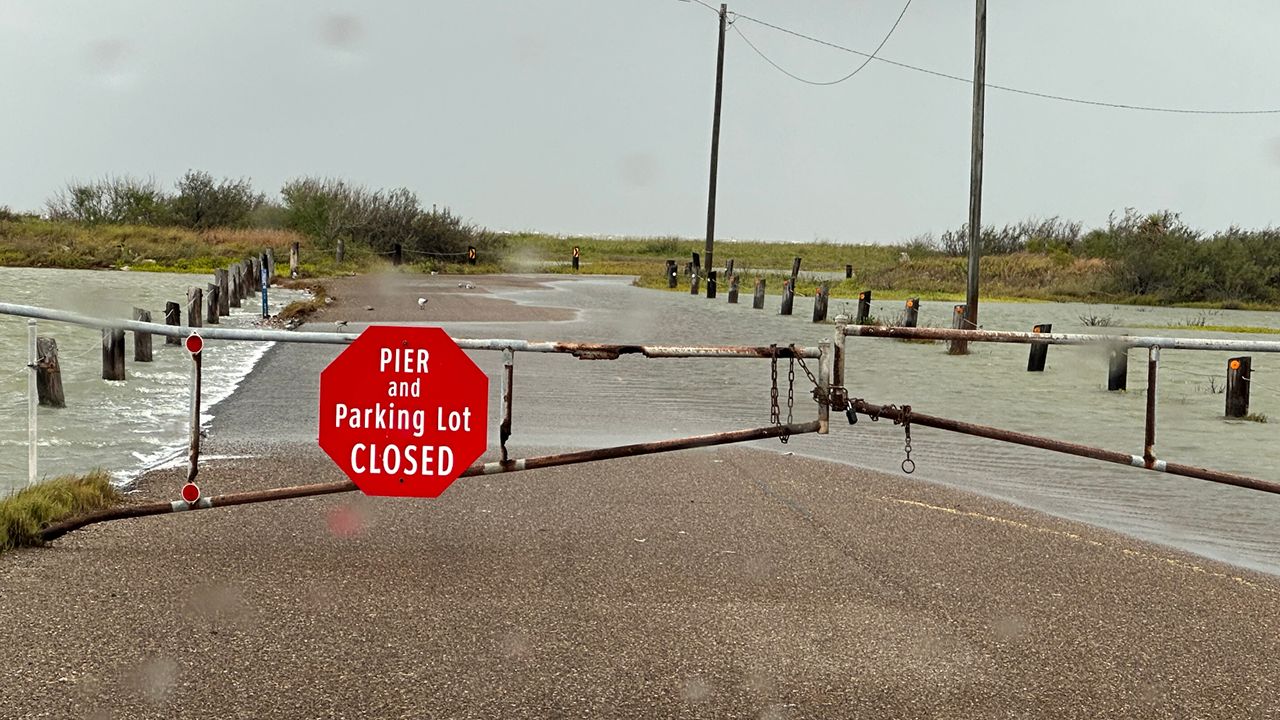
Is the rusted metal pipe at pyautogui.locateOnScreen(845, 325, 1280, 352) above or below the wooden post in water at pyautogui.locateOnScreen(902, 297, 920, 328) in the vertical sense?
above

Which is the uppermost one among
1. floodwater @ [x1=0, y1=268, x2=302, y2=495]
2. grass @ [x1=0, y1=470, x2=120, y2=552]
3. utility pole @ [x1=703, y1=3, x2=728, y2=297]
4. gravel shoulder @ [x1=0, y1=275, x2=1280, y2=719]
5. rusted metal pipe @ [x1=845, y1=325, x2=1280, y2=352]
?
utility pole @ [x1=703, y1=3, x2=728, y2=297]

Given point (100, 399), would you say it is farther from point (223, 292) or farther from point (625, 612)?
point (223, 292)

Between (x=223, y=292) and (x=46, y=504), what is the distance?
22876mm

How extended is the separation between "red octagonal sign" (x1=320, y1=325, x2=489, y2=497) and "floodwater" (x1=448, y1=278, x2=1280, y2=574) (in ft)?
13.8

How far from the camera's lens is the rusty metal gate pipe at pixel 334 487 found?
7.32 m

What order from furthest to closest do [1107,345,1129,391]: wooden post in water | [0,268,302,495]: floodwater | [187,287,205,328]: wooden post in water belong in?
[187,287,205,328]: wooden post in water → [1107,345,1129,391]: wooden post in water → [0,268,302,495]: floodwater

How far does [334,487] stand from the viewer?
23.9 feet

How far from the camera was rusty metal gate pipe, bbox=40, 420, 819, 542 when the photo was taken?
24.0 ft

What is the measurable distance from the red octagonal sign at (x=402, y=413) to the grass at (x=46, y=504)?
1.64 meters

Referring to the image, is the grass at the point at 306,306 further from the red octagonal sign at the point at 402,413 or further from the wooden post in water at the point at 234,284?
the red octagonal sign at the point at 402,413

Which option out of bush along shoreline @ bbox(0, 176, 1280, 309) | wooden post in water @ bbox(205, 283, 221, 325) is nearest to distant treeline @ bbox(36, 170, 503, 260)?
bush along shoreline @ bbox(0, 176, 1280, 309)

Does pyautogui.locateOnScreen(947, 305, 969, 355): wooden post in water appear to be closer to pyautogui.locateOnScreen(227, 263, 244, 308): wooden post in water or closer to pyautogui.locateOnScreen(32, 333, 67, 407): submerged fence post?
pyautogui.locateOnScreen(32, 333, 67, 407): submerged fence post

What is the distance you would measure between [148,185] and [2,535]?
62.7m

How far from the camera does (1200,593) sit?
23.1ft
